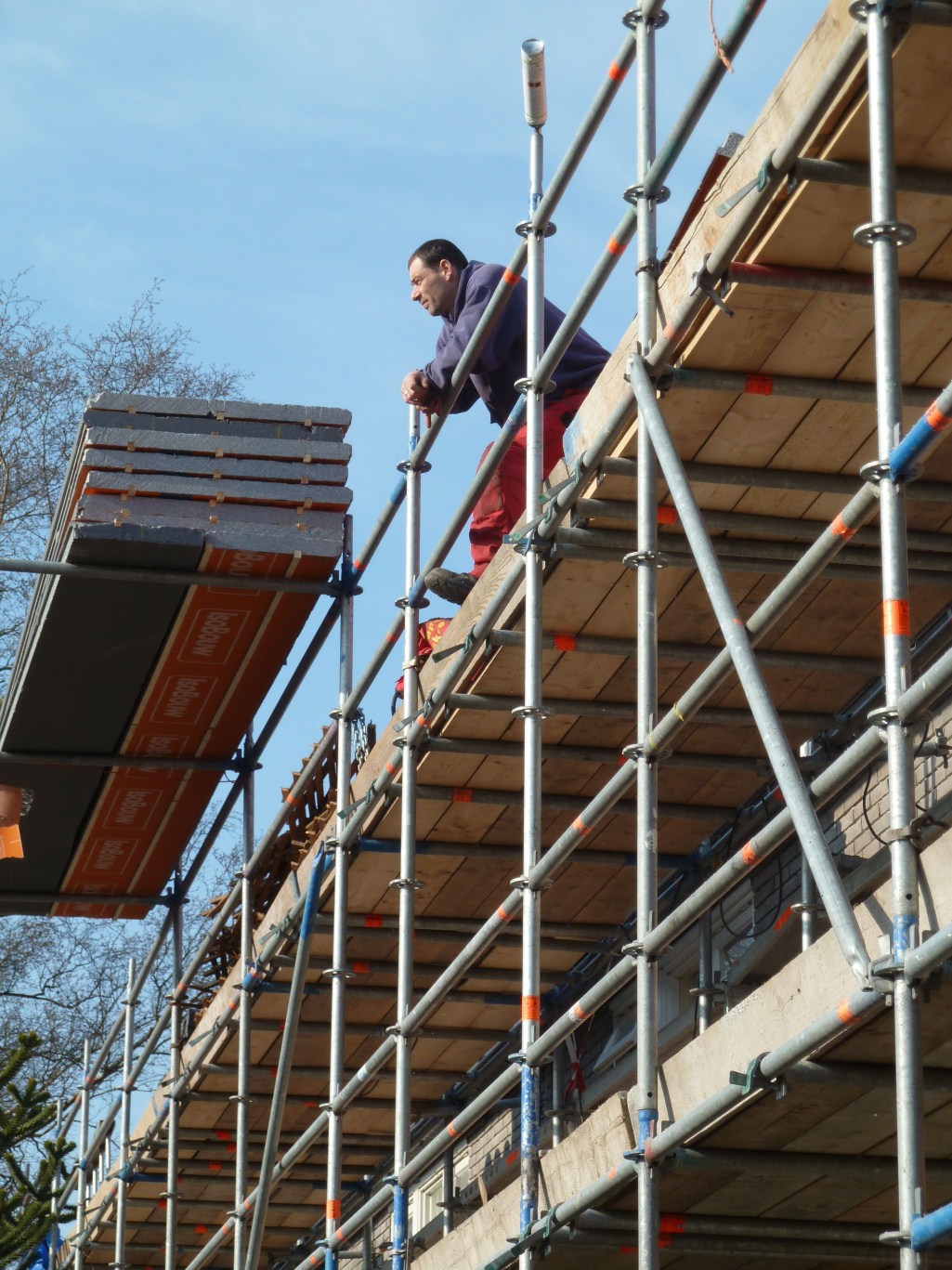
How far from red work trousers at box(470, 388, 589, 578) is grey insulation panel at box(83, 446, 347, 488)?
1.70 meters

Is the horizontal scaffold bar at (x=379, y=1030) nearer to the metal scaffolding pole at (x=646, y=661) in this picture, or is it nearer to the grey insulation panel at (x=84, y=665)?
the grey insulation panel at (x=84, y=665)

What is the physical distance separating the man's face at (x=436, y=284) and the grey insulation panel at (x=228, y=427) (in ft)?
4.38

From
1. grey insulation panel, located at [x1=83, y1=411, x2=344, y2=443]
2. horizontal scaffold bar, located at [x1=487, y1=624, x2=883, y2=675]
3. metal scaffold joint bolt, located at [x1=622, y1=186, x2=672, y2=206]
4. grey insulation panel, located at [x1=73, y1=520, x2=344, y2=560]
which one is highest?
grey insulation panel, located at [x1=83, y1=411, x2=344, y2=443]

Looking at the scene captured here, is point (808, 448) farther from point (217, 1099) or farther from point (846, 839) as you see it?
point (217, 1099)

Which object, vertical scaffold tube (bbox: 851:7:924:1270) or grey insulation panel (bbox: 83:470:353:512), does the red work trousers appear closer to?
grey insulation panel (bbox: 83:470:353:512)

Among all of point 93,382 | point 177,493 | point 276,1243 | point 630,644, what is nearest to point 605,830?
point 630,644

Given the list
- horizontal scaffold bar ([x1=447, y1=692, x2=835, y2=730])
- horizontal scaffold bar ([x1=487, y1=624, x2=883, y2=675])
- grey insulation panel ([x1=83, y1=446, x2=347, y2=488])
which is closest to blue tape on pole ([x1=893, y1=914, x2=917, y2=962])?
horizontal scaffold bar ([x1=487, y1=624, x2=883, y2=675])

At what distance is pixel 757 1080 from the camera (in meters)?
4.97

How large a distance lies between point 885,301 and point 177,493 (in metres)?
6.37

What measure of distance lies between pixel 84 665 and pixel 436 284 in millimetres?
3372

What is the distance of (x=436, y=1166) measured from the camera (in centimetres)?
1413

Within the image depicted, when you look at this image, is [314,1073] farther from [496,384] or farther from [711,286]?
[711,286]

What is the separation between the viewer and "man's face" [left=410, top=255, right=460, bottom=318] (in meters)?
9.66

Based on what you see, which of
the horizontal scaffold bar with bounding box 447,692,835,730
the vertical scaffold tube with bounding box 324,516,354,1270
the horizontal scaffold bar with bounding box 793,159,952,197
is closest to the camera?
the horizontal scaffold bar with bounding box 793,159,952,197
